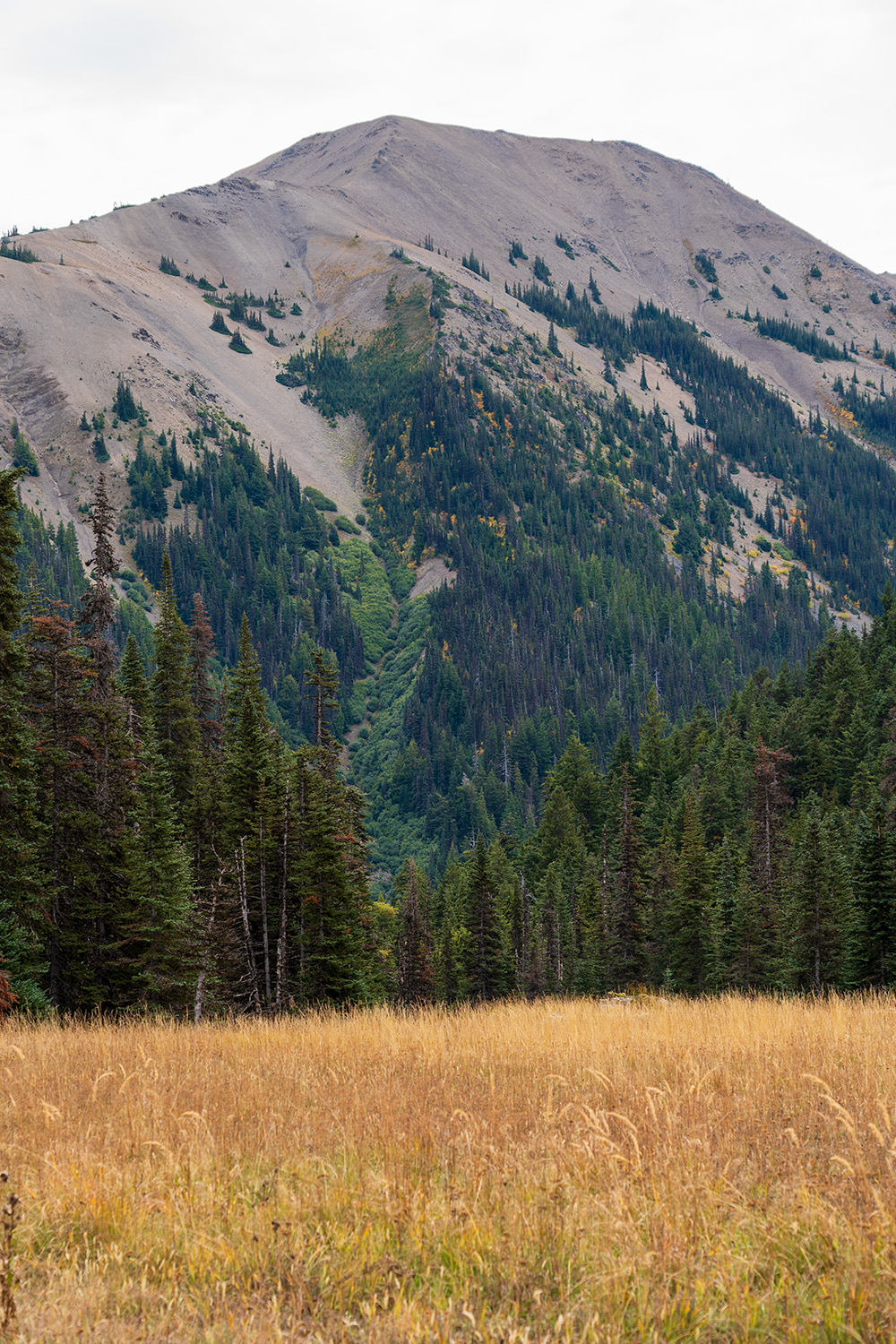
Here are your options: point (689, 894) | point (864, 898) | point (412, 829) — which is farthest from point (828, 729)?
point (412, 829)

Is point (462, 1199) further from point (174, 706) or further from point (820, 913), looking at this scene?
point (820, 913)

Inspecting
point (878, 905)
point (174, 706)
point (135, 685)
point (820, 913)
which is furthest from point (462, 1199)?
point (820, 913)

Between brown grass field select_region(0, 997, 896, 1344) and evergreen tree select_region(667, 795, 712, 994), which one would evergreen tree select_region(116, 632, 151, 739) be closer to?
evergreen tree select_region(667, 795, 712, 994)

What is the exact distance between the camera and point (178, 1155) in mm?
6176

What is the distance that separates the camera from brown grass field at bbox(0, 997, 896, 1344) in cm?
421

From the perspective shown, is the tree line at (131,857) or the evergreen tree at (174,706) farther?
the evergreen tree at (174,706)

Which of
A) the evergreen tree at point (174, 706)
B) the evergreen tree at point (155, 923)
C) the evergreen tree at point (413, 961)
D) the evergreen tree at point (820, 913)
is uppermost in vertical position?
the evergreen tree at point (174, 706)

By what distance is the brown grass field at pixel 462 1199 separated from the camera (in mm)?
4207

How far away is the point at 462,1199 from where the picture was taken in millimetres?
5152

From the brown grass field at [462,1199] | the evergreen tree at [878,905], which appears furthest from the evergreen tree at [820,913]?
the brown grass field at [462,1199]

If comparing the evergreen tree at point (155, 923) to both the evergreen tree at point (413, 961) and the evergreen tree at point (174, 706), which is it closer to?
the evergreen tree at point (174, 706)

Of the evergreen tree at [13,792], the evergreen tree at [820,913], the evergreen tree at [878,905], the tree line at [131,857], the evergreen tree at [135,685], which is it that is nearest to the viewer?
the evergreen tree at [13,792]

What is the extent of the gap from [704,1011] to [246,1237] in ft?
29.9

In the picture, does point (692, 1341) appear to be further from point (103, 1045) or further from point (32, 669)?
point (32, 669)
